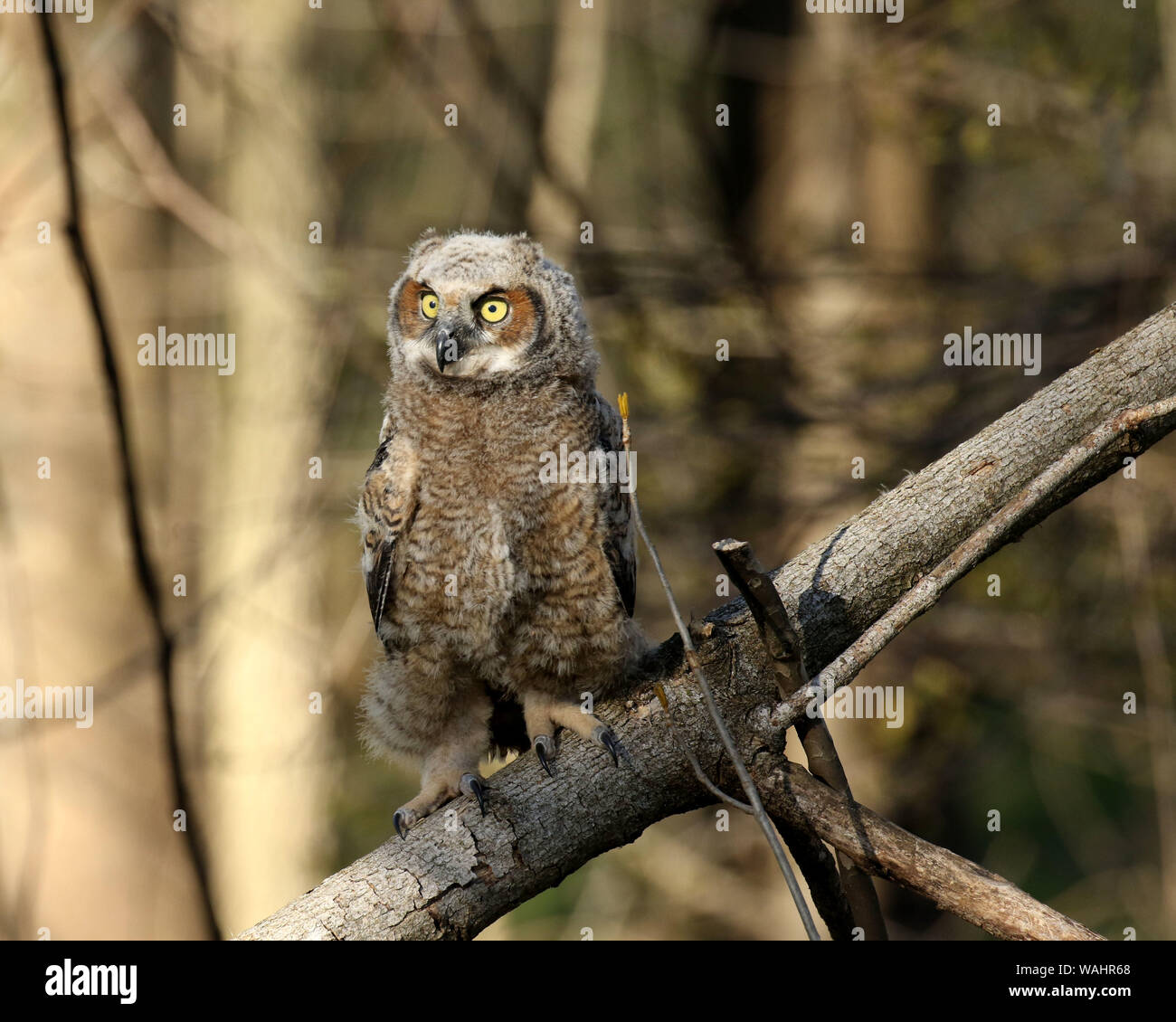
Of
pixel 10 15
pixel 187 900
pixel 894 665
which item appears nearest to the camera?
pixel 10 15

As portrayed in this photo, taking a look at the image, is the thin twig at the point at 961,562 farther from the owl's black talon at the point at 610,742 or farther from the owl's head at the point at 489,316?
the owl's head at the point at 489,316

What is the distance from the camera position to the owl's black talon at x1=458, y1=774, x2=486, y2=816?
2783 millimetres

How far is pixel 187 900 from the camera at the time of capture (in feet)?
19.3

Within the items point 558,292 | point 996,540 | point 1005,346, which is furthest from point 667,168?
point 996,540

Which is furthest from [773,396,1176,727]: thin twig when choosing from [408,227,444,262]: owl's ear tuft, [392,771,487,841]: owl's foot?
[408,227,444,262]: owl's ear tuft

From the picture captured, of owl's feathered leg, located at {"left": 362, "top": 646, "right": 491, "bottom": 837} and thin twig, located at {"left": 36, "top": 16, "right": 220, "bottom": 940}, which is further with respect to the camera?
owl's feathered leg, located at {"left": 362, "top": 646, "right": 491, "bottom": 837}

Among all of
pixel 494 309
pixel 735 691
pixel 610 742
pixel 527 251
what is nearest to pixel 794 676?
pixel 735 691

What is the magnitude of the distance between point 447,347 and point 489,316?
22 centimetres

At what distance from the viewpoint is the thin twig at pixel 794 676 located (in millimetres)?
2307

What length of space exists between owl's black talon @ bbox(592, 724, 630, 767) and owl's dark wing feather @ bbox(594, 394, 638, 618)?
594mm

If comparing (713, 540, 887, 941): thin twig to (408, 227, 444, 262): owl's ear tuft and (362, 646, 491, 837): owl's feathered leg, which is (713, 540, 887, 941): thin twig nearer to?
(362, 646, 491, 837): owl's feathered leg

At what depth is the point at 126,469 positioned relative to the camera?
3.15m
